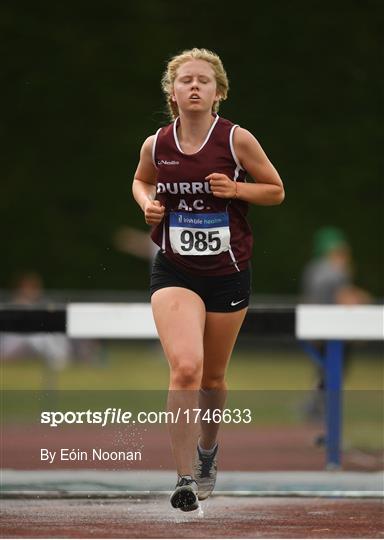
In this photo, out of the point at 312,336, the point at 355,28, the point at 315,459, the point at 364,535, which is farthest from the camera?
the point at 355,28

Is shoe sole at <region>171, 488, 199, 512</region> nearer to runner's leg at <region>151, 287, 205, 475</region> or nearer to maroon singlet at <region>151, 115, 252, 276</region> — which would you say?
runner's leg at <region>151, 287, 205, 475</region>

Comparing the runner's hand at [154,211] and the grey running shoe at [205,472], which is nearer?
the runner's hand at [154,211]

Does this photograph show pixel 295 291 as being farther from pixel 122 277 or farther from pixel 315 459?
pixel 315 459

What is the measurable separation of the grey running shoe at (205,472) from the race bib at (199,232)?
3.64ft

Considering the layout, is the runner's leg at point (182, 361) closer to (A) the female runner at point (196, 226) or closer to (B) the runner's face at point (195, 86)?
(A) the female runner at point (196, 226)

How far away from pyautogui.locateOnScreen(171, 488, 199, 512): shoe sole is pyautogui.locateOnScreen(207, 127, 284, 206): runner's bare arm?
1.39 meters

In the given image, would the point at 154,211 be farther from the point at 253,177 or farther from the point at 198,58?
the point at 198,58

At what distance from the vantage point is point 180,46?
21234mm

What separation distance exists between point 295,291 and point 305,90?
115 inches

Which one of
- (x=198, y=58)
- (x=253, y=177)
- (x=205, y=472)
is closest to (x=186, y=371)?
(x=205, y=472)

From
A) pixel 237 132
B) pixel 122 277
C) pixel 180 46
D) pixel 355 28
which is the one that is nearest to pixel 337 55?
pixel 355 28

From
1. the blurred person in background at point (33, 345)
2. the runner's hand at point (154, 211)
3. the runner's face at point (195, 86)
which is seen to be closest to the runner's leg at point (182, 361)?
the runner's hand at point (154, 211)

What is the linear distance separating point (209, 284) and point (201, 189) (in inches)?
19.0

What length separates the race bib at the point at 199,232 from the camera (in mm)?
7176
